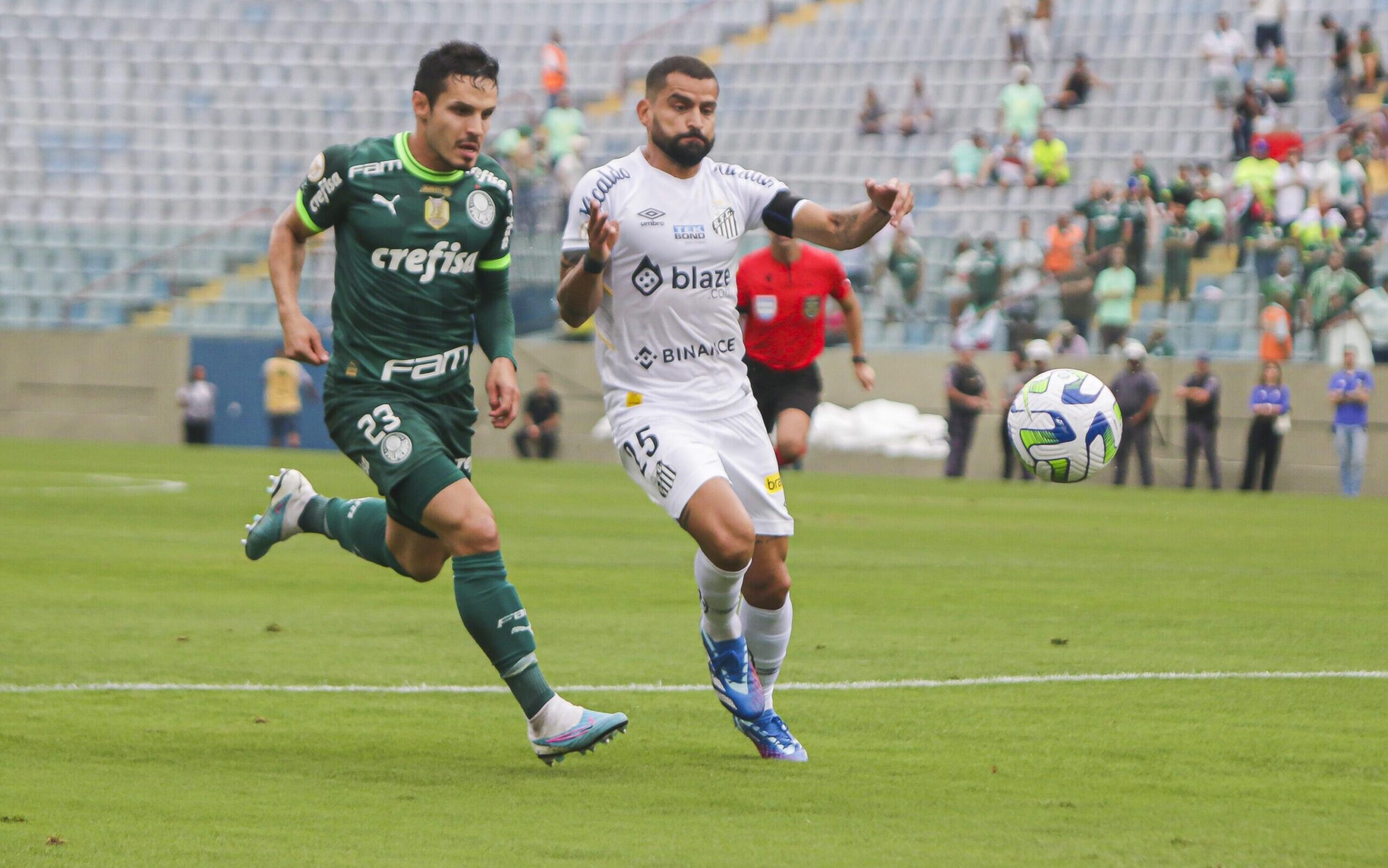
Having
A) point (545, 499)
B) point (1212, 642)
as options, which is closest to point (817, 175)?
point (545, 499)

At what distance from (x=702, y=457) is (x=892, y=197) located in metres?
1.03

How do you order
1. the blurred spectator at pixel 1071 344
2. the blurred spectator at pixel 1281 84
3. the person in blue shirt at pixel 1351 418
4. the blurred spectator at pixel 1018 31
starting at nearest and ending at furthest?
the person in blue shirt at pixel 1351 418, the blurred spectator at pixel 1071 344, the blurred spectator at pixel 1281 84, the blurred spectator at pixel 1018 31

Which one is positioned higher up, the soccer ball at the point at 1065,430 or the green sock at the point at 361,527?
the soccer ball at the point at 1065,430

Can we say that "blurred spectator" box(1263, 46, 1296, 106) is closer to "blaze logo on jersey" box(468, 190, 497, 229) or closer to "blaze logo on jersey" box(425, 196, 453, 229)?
"blaze logo on jersey" box(468, 190, 497, 229)

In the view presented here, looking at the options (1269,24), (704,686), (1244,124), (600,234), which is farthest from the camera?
(1269,24)

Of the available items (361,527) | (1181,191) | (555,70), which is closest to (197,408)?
(555,70)

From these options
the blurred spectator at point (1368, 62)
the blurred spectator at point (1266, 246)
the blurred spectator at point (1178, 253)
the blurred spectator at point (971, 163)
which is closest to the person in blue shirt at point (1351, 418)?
the blurred spectator at point (1266, 246)

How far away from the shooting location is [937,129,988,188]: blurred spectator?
30.0 meters

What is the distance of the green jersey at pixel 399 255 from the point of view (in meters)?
6.27

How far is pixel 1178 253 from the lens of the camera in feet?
86.2

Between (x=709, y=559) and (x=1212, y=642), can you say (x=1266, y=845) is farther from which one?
(x=1212, y=642)

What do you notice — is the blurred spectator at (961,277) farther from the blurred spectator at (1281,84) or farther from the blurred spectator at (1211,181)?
the blurred spectator at (1281,84)

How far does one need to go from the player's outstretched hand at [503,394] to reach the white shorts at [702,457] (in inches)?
18.2

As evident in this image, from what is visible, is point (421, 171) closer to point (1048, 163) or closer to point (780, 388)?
point (780, 388)
